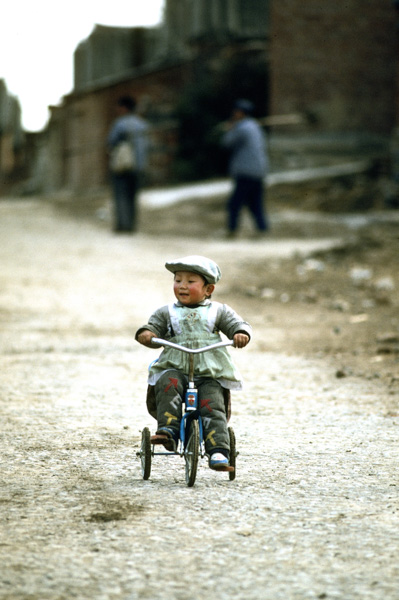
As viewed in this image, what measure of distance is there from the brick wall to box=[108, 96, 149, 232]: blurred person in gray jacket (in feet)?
21.1

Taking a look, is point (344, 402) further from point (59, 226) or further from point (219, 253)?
point (59, 226)

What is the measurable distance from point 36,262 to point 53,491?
30.3ft

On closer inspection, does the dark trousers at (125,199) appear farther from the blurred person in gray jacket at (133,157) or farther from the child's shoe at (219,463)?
the child's shoe at (219,463)

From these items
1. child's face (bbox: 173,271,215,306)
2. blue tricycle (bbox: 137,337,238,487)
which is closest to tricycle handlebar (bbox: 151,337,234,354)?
blue tricycle (bbox: 137,337,238,487)

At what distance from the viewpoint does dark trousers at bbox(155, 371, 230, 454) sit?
4.13 meters

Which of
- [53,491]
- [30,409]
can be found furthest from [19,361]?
[53,491]

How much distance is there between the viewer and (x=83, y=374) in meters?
6.70

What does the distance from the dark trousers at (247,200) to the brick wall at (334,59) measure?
5.98 m

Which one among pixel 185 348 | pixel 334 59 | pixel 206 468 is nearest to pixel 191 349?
pixel 185 348

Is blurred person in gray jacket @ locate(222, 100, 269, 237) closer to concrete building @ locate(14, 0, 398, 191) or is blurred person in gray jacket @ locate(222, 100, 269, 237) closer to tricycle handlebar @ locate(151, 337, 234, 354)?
concrete building @ locate(14, 0, 398, 191)

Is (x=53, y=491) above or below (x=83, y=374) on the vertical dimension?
below

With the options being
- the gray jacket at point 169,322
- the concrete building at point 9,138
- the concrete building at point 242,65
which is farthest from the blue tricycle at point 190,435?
the concrete building at point 9,138

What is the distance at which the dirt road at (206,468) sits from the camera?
3.03 m

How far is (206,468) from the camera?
4504 mm
